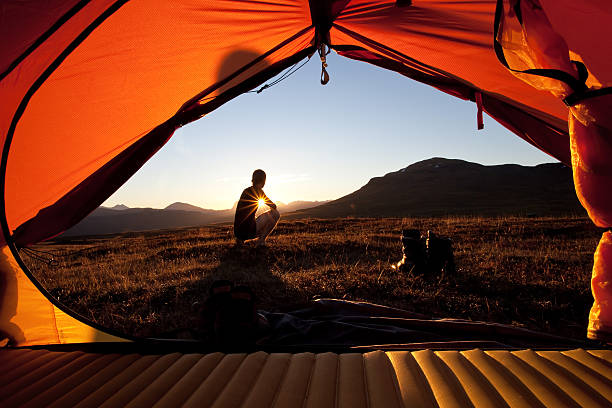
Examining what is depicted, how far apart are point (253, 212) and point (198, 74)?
3.66 metres

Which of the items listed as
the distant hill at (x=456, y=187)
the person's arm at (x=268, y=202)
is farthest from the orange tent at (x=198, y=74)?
the distant hill at (x=456, y=187)

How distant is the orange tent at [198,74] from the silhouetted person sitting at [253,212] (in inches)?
120

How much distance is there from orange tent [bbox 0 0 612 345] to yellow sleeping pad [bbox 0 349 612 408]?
476mm

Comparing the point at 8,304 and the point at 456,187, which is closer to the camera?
the point at 8,304

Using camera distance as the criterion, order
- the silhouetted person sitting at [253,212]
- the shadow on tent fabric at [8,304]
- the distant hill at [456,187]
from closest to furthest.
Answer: the shadow on tent fabric at [8,304], the silhouetted person sitting at [253,212], the distant hill at [456,187]

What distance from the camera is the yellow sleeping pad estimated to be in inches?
52.6

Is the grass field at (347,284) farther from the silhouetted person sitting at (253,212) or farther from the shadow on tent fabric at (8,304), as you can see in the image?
the shadow on tent fabric at (8,304)

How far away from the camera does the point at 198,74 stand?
3.03 meters

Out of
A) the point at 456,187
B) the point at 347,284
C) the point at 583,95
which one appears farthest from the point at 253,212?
the point at 456,187

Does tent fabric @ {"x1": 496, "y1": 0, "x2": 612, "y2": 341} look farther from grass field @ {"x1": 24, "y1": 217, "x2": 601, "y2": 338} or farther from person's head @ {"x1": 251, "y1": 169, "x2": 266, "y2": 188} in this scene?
person's head @ {"x1": 251, "y1": 169, "x2": 266, "y2": 188}

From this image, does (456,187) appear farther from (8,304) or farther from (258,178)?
(8,304)

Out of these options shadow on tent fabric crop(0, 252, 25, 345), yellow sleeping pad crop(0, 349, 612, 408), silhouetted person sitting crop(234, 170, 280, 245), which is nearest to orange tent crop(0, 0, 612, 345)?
shadow on tent fabric crop(0, 252, 25, 345)

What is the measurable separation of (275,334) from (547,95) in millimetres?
3191

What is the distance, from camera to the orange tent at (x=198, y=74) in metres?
1.70
